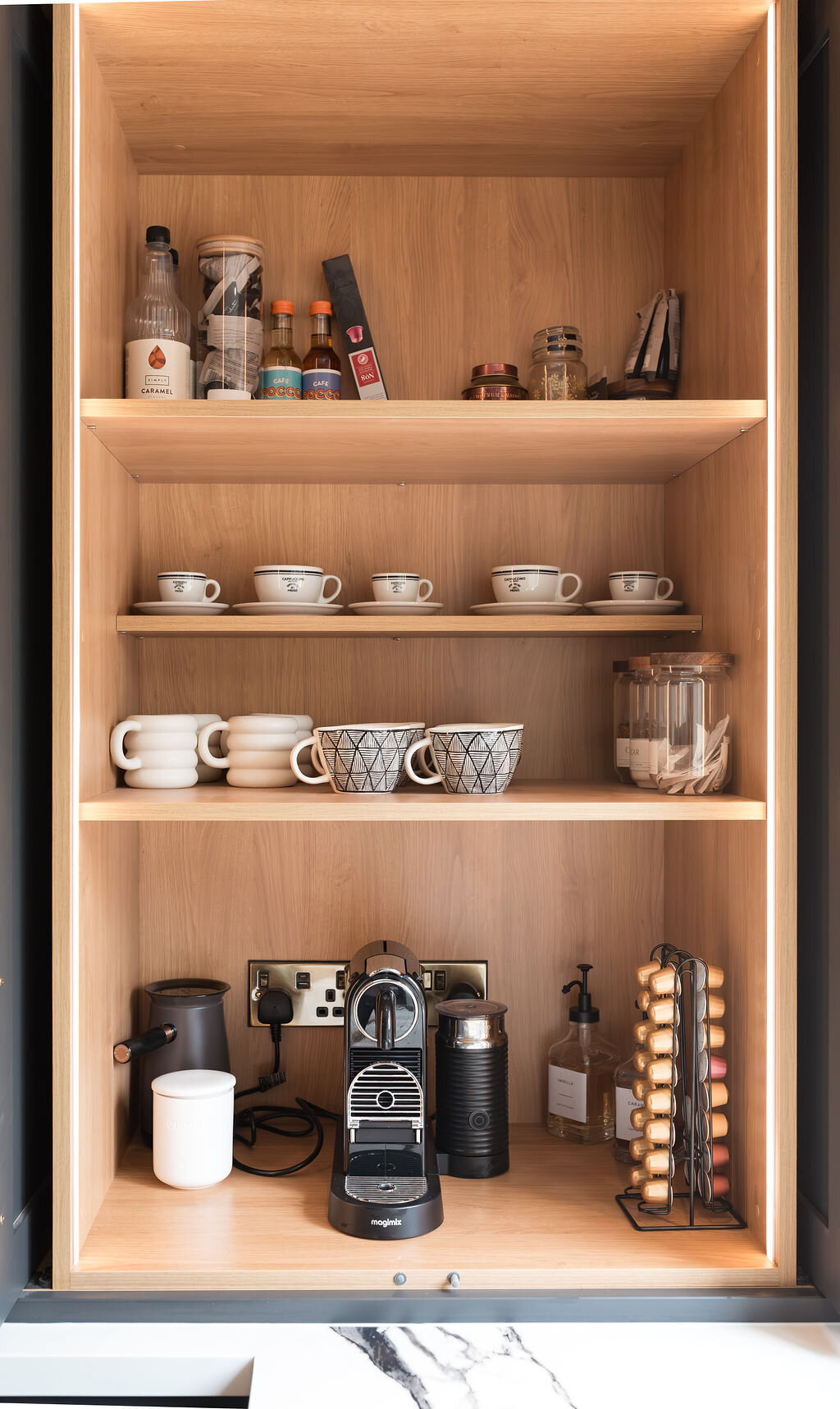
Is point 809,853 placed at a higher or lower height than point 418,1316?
higher

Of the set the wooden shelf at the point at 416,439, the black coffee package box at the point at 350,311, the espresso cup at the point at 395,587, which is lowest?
the espresso cup at the point at 395,587

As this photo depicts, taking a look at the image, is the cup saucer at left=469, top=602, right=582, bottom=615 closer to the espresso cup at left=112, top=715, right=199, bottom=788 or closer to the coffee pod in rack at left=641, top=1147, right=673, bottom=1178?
the espresso cup at left=112, top=715, right=199, bottom=788

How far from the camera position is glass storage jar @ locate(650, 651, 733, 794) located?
4.31 feet

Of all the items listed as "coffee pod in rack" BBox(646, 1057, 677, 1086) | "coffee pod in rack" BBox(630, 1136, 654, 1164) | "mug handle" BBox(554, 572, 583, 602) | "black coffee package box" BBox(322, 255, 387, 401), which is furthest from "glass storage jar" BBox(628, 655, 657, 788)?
"black coffee package box" BBox(322, 255, 387, 401)

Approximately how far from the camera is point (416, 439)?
134 centimetres

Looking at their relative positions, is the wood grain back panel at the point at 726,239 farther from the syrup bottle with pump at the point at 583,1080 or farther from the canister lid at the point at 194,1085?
the canister lid at the point at 194,1085

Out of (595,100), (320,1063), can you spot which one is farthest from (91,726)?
(595,100)

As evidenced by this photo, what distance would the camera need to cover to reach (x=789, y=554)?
1.21m

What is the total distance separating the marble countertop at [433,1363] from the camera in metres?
1.03

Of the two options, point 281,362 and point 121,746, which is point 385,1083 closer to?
point 121,746

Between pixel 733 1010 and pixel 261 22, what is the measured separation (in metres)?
1.29

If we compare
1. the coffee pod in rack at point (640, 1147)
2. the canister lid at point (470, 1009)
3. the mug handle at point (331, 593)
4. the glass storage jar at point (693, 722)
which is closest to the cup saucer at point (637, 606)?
the glass storage jar at point (693, 722)

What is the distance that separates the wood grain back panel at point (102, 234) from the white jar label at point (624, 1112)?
3.73ft

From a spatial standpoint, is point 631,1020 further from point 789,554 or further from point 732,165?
point 732,165
